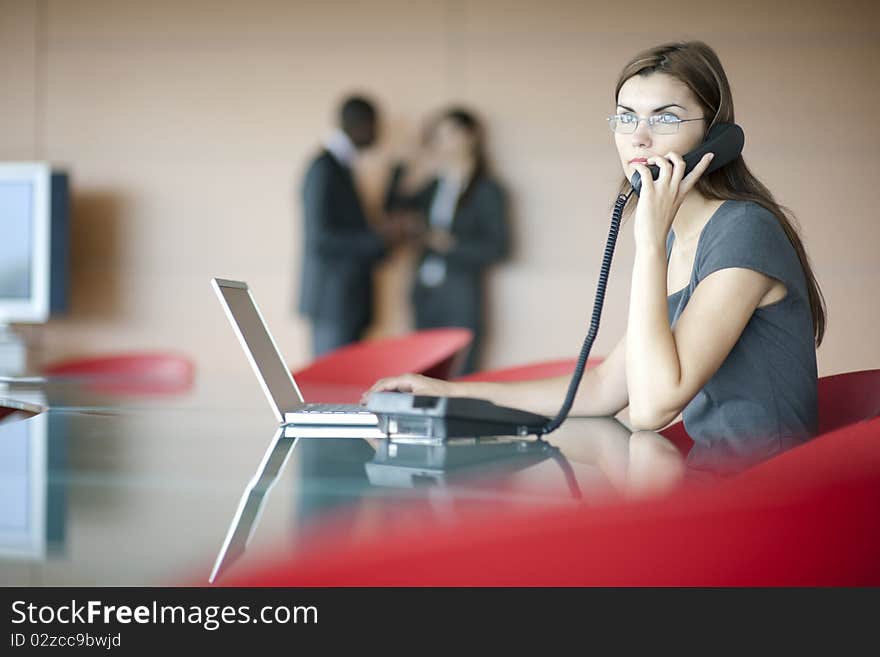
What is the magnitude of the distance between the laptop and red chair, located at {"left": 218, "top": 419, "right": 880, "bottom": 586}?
68 cm

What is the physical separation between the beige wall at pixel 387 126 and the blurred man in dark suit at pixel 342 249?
33cm

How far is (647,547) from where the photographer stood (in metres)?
0.84

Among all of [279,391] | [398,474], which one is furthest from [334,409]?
[398,474]

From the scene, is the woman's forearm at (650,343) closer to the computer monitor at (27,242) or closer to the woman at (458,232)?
the woman at (458,232)

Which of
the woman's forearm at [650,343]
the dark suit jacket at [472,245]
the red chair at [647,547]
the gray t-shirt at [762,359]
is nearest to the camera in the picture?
the red chair at [647,547]

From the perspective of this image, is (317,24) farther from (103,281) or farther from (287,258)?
(103,281)

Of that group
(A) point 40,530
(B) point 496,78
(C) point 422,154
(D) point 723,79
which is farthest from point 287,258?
(A) point 40,530

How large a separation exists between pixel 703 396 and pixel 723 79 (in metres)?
0.52

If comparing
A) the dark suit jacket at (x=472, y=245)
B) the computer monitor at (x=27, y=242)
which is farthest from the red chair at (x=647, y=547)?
the computer monitor at (x=27, y=242)

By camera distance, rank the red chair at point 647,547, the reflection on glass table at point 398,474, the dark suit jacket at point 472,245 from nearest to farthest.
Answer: the red chair at point 647,547 < the reflection on glass table at point 398,474 < the dark suit jacket at point 472,245

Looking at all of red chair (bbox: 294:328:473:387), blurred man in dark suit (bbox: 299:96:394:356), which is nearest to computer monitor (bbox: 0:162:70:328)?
blurred man in dark suit (bbox: 299:96:394:356)

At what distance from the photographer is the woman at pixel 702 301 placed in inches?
55.9

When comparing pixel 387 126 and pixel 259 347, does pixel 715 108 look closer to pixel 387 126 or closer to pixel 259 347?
pixel 259 347

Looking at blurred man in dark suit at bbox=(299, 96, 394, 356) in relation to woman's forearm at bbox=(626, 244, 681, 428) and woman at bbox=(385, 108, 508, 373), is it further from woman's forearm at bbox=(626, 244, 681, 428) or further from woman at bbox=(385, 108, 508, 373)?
woman's forearm at bbox=(626, 244, 681, 428)
